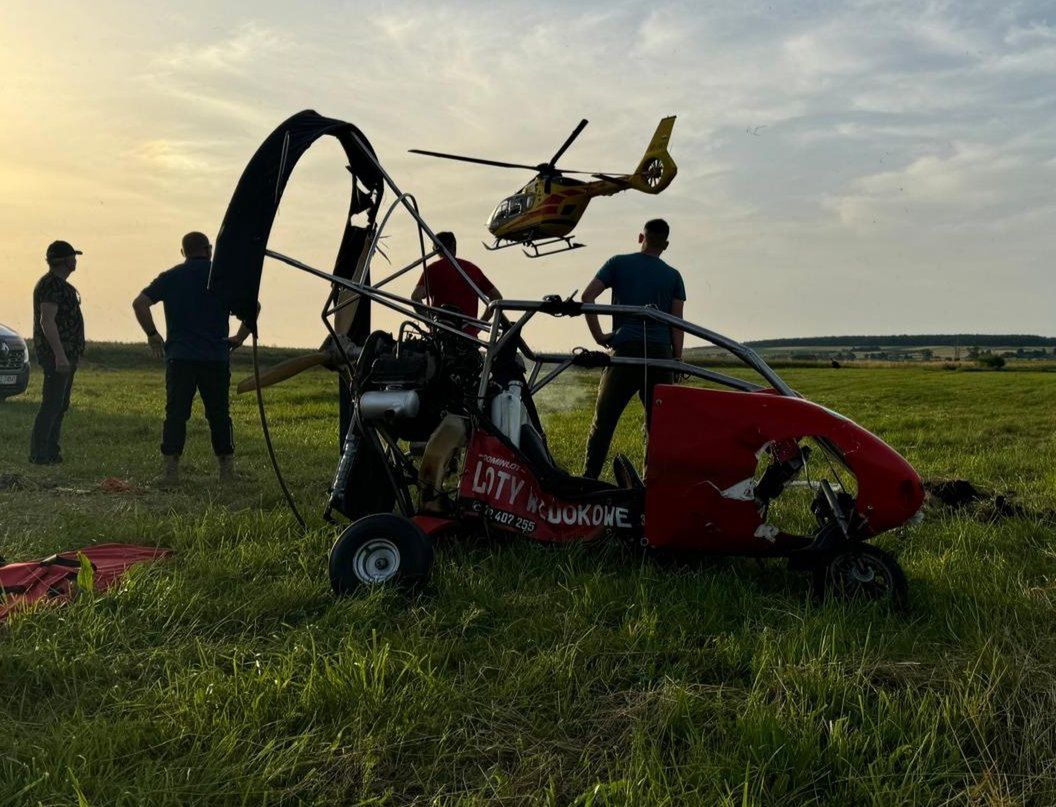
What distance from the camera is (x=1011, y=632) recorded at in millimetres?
3791

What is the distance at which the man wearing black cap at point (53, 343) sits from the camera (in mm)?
9617

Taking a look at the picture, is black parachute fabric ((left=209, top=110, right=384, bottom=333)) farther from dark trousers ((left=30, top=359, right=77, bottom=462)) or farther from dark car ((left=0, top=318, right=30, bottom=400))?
dark car ((left=0, top=318, right=30, bottom=400))

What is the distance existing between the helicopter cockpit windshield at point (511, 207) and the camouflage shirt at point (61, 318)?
6.19 meters

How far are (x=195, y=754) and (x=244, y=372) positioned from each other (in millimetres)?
31915

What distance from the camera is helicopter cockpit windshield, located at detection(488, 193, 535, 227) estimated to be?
43.0 ft

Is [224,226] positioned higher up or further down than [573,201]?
further down

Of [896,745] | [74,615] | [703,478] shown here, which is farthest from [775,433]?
[74,615]

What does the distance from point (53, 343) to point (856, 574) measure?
8.72 meters

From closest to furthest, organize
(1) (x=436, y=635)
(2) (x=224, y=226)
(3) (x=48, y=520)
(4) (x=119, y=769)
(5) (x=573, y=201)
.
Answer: (4) (x=119, y=769), (1) (x=436, y=635), (2) (x=224, y=226), (3) (x=48, y=520), (5) (x=573, y=201)

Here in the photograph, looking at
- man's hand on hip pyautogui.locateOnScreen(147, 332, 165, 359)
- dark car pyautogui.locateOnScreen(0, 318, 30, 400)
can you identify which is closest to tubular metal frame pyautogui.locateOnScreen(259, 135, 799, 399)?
man's hand on hip pyautogui.locateOnScreen(147, 332, 165, 359)

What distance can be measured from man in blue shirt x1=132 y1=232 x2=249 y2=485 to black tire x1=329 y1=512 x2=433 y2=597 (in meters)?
4.49

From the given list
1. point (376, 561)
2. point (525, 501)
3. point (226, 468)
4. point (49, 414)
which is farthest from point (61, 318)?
point (525, 501)

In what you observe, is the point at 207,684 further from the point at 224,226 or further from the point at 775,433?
the point at 775,433

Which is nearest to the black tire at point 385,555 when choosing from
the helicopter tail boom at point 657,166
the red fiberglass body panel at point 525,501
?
the red fiberglass body panel at point 525,501
